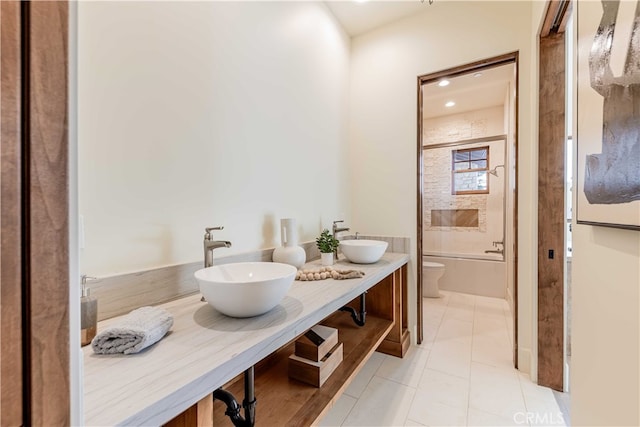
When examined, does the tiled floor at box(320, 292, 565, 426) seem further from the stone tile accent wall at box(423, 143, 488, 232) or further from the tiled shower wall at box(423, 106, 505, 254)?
the stone tile accent wall at box(423, 143, 488, 232)

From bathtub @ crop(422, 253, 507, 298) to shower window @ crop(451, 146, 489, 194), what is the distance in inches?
39.4

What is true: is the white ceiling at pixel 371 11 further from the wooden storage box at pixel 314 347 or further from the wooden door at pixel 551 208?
the wooden storage box at pixel 314 347

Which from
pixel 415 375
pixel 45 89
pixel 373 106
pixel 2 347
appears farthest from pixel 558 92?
pixel 2 347

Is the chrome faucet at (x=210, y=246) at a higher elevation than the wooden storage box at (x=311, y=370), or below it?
higher

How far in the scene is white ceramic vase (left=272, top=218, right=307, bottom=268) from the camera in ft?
5.25

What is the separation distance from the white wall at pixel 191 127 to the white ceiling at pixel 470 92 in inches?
73.1

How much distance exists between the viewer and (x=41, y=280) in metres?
0.36

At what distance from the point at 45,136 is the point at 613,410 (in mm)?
1426

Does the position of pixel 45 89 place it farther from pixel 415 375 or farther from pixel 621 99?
pixel 415 375

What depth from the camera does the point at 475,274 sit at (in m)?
3.73

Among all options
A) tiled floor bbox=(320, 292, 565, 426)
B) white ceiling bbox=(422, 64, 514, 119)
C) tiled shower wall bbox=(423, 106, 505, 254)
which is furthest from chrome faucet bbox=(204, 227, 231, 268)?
→ tiled shower wall bbox=(423, 106, 505, 254)

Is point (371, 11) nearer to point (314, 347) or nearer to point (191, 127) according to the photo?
point (191, 127)

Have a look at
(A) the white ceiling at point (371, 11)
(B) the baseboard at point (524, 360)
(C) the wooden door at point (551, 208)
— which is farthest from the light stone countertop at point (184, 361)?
(A) the white ceiling at point (371, 11)

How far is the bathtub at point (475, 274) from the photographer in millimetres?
3573
